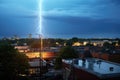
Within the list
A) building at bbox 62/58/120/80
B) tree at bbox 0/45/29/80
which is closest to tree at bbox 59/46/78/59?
building at bbox 62/58/120/80

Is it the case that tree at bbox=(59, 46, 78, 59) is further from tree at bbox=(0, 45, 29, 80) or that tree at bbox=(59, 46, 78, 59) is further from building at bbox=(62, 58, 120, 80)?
tree at bbox=(0, 45, 29, 80)

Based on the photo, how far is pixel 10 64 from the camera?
26.9 m

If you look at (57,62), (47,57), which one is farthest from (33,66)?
(47,57)

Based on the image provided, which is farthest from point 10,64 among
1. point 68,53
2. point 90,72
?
point 68,53

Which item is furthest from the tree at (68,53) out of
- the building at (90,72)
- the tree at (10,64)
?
the tree at (10,64)

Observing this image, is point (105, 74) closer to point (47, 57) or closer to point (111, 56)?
point (111, 56)

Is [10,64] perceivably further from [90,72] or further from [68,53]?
[68,53]

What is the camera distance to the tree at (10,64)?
26.8m

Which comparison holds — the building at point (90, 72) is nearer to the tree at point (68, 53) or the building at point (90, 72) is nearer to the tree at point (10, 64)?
the tree at point (10, 64)

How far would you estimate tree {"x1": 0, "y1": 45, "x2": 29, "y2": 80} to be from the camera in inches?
1054

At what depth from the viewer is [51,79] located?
31750mm

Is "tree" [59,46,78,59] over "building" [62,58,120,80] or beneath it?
over

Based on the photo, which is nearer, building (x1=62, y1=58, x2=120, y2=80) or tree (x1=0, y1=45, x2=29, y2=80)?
building (x1=62, y1=58, x2=120, y2=80)

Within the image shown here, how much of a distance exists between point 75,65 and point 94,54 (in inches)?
1082
